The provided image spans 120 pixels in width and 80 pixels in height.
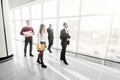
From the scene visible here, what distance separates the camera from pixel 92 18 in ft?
12.1

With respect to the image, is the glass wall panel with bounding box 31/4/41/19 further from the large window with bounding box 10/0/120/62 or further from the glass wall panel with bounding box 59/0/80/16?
the glass wall panel with bounding box 59/0/80/16

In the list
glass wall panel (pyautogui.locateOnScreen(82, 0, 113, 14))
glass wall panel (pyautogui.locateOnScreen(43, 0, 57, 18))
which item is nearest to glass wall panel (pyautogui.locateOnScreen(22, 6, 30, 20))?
glass wall panel (pyautogui.locateOnScreen(43, 0, 57, 18))

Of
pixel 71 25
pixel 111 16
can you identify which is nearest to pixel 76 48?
pixel 71 25

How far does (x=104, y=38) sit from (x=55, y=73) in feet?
8.50

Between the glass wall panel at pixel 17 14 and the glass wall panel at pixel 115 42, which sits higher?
the glass wall panel at pixel 17 14

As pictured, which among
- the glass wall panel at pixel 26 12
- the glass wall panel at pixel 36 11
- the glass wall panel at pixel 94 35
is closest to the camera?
the glass wall panel at pixel 94 35

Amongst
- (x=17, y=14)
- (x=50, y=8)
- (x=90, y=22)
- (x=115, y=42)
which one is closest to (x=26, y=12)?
(x=17, y=14)

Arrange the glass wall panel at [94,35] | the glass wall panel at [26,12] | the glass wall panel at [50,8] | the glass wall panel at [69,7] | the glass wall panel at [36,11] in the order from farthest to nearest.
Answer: the glass wall panel at [26,12] < the glass wall panel at [36,11] < the glass wall panel at [50,8] < the glass wall panel at [69,7] < the glass wall panel at [94,35]

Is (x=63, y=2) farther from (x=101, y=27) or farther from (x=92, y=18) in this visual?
(x=101, y=27)

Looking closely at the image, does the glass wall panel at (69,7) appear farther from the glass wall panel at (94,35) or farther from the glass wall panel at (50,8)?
the glass wall panel at (94,35)

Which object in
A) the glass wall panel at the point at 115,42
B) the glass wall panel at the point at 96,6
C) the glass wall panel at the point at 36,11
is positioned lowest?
the glass wall panel at the point at 115,42

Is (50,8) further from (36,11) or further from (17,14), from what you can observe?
(17,14)

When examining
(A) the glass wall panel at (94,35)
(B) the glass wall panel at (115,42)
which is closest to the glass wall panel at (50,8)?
(A) the glass wall panel at (94,35)

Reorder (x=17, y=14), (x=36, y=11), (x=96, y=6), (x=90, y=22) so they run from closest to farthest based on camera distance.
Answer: (x=96, y=6) → (x=90, y=22) → (x=36, y=11) → (x=17, y=14)
